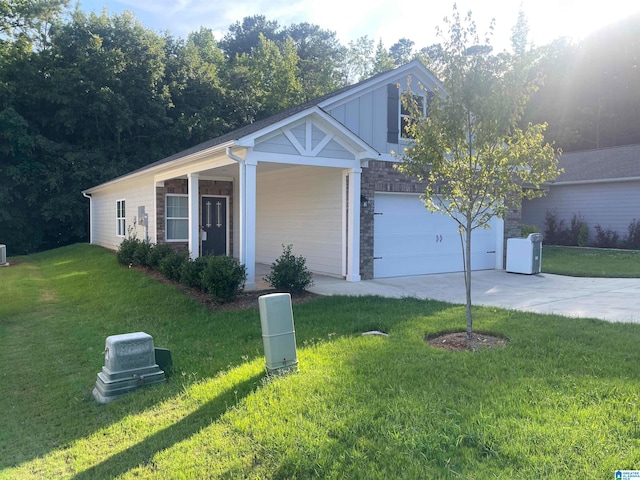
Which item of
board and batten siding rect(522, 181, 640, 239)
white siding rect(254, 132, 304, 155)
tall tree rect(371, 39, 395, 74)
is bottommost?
board and batten siding rect(522, 181, 640, 239)

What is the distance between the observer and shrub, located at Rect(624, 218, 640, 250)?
18406 mm

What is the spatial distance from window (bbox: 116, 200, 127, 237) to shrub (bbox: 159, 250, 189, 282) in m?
7.63

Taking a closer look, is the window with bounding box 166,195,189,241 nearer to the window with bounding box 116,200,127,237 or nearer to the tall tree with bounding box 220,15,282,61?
the window with bounding box 116,200,127,237

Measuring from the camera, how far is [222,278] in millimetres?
8508

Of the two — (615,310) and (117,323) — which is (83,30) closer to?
(117,323)

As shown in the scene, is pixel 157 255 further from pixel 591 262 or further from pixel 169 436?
pixel 591 262

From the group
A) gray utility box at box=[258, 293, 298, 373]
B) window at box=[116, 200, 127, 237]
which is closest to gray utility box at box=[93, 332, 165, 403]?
gray utility box at box=[258, 293, 298, 373]

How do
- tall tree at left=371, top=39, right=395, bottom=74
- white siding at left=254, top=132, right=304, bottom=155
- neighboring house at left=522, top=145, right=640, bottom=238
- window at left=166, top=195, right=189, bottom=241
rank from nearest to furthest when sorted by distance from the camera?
1. white siding at left=254, top=132, right=304, bottom=155
2. window at left=166, top=195, right=189, bottom=241
3. neighboring house at left=522, top=145, right=640, bottom=238
4. tall tree at left=371, top=39, right=395, bottom=74

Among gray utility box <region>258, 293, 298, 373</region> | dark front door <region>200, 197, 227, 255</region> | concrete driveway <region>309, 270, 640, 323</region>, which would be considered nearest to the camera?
gray utility box <region>258, 293, 298, 373</region>

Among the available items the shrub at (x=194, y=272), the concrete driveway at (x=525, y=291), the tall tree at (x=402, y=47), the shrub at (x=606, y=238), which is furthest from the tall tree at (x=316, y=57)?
the shrub at (x=194, y=272)

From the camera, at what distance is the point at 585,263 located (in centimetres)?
1451

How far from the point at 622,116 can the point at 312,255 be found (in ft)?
109

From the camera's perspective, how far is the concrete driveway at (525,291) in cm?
781

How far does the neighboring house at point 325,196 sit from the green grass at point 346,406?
3798mm
